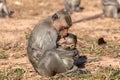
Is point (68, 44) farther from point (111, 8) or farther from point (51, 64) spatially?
point (111, 8)

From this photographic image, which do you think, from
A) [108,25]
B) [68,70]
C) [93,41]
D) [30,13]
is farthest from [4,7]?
[68,70]

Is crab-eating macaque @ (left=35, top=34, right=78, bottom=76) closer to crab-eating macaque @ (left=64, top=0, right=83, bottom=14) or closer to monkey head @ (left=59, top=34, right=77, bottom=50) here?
monkey head @ (left=59, top=34, right=77, bottom=50)

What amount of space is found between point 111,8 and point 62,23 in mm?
8192

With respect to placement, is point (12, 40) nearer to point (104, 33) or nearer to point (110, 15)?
point (104, 33)

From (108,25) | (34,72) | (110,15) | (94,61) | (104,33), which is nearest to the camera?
(34,72)

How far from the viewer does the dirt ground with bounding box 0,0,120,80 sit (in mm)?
8656

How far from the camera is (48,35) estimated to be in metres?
7.21

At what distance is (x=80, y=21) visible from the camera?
14.1 metres

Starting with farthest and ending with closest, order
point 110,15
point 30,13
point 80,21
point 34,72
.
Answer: point 30,13
point 110,15
point 80,21
point 34,72

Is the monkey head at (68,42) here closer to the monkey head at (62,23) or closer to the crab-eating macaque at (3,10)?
the monkey head at (62,23)

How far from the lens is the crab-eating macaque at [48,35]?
7.19 meters

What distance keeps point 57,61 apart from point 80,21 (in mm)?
7040

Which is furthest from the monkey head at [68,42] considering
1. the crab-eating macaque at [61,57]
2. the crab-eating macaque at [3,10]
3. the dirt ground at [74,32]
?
the crab-eating macaque at [3,10]

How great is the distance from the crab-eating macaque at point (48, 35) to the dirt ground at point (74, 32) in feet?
1.73
